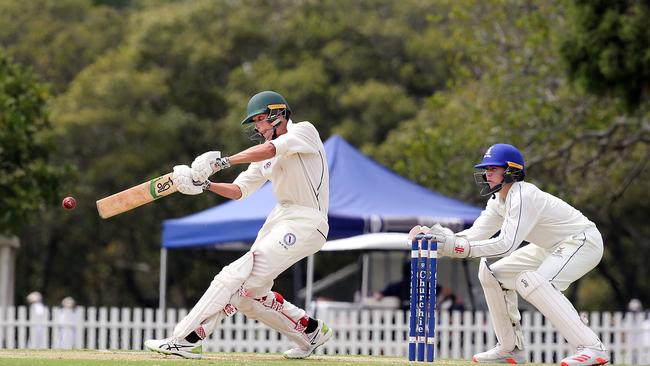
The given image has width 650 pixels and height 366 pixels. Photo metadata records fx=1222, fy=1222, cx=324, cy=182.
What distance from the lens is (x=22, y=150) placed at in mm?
18156

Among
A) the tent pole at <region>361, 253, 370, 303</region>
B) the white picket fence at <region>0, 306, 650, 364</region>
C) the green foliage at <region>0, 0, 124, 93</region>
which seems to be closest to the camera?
the white picket fence at <region>0, 306, 650, 364</region>

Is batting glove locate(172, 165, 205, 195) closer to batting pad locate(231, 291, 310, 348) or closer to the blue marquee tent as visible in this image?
batting pad locate(231, 291, 310, 348)

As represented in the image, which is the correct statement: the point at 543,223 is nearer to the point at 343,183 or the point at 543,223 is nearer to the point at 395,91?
the point at 343,183

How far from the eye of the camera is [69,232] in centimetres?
3397

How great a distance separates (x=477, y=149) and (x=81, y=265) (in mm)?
15912

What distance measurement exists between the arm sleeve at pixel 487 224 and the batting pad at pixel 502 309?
26 centimetres

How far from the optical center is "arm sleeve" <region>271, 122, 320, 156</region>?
855cm

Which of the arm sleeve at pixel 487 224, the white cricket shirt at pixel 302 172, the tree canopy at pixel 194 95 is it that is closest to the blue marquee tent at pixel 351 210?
the tree canopy at pixel 194 95

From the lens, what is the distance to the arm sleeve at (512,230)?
28.4 feet

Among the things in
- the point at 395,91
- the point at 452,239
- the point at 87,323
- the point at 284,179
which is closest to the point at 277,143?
→ the point at 284,179

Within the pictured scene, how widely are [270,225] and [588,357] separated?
2.44 m

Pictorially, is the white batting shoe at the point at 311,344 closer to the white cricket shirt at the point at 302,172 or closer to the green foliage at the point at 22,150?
the white cricket shirt at the point at 302,172

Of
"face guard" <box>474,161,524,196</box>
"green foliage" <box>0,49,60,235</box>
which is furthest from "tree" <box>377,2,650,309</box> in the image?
"face guard" <box>474,161,524,196</box>

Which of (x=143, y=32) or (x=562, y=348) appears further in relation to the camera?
(x=143, y=32)
